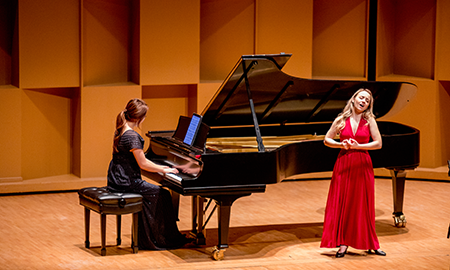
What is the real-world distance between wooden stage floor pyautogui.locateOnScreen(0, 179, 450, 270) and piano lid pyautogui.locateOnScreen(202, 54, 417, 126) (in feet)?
Answer: 3.27

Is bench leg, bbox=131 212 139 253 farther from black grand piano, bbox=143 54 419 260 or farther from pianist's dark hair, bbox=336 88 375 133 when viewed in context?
pianist's dark hair, bbox=336 88 375 133

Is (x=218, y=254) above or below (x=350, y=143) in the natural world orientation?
below

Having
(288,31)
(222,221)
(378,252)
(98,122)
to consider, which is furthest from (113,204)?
(288,31)

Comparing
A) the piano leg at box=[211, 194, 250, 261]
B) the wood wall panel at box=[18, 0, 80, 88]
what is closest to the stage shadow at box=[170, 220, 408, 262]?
the piano leg at box=[211, 194, 250, 261]

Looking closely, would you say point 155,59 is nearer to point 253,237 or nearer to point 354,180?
point 253,237

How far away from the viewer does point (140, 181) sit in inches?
193

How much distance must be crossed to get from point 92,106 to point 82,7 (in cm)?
112

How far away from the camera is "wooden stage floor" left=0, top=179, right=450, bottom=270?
470cm

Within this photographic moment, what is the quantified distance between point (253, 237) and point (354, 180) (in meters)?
1.14

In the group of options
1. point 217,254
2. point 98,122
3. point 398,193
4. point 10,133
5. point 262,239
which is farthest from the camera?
point 98,122

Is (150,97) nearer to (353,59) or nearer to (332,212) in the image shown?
(353,59)

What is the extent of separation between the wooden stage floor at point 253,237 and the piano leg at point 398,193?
3.1 inches

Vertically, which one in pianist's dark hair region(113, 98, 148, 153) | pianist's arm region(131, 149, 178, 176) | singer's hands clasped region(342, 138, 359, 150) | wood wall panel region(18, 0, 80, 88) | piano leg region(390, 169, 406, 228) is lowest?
piano leg region(390, 169, 406, 228)

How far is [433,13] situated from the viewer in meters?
8.05
